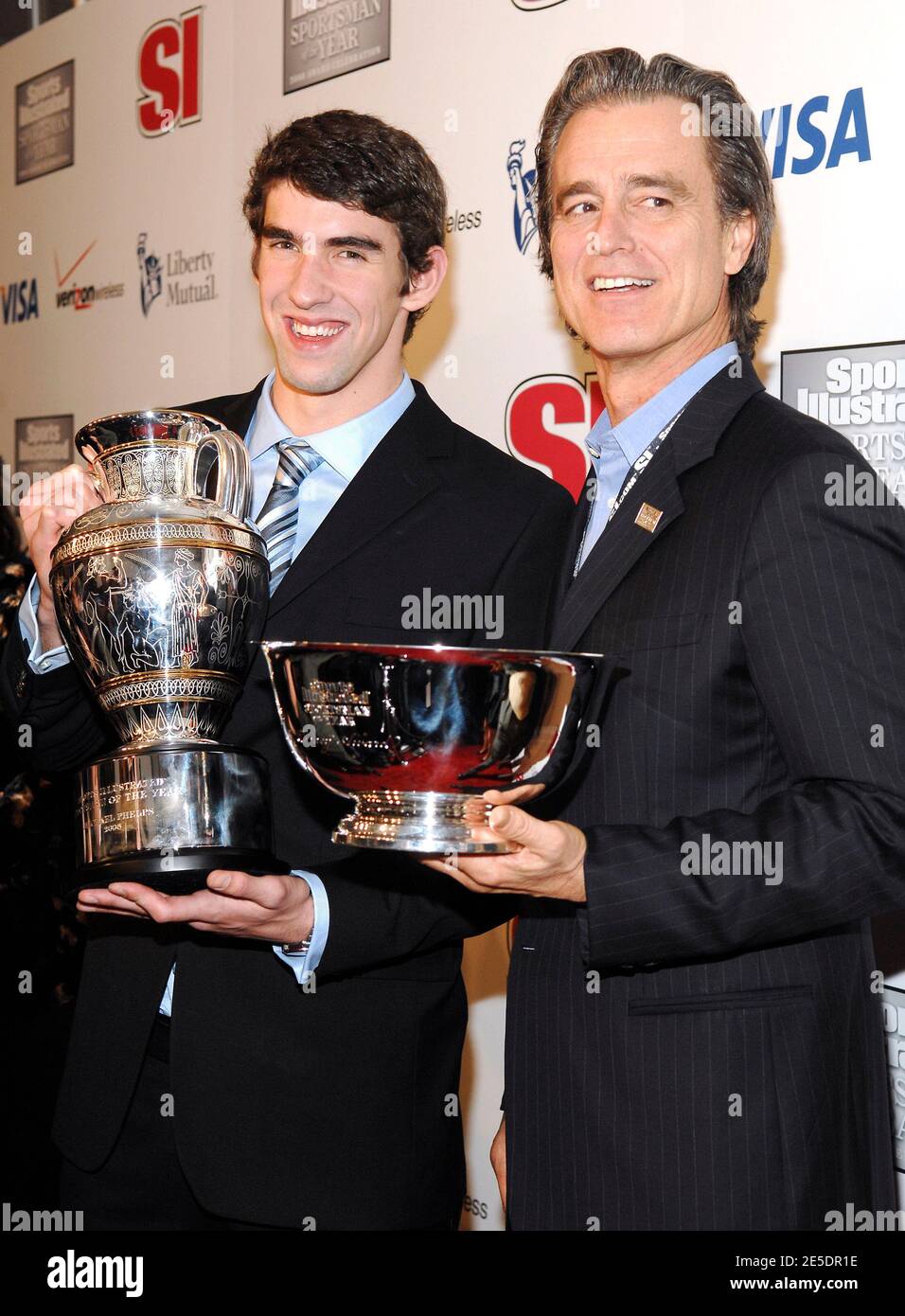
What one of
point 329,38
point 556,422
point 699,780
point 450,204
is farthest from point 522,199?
point 699,780

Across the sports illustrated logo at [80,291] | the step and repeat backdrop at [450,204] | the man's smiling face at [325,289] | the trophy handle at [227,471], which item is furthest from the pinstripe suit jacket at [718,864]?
the sports illustrated logo at [80,291]

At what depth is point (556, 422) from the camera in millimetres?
2742

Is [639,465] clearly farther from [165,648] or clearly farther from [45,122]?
[45,122]

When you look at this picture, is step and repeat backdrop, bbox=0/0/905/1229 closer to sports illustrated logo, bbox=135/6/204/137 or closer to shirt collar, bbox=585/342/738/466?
sports illustrated logo, bbox=135/6/204/137

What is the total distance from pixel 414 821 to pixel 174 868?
12.0 inches

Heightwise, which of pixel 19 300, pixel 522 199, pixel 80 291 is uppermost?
pixel 19 300

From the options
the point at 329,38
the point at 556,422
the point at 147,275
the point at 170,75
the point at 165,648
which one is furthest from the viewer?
the point at 147,275

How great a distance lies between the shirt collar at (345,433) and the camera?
182 centimetres

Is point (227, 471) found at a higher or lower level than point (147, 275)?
lower

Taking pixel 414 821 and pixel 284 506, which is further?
pixel 284 506

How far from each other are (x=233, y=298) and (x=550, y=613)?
7.60ft

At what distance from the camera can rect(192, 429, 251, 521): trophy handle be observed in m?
1.61

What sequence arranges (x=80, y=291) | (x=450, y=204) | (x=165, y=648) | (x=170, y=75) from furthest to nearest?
(x=80, y=291) → (x=170, y=75) → (x=450, y=204) → (x=165, y=648)
